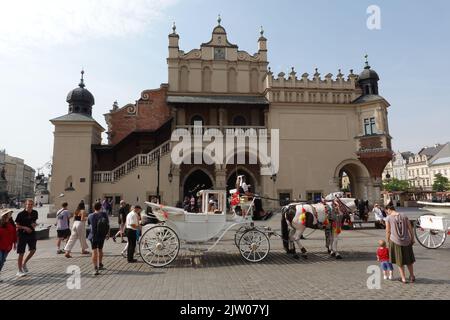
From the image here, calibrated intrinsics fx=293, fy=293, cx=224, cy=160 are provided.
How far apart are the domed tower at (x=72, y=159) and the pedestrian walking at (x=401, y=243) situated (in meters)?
22.3

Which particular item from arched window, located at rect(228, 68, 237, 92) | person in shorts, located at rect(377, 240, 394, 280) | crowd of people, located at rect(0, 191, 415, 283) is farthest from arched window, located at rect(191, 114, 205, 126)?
person in shorts, located at rect(377, 240, 394, 280)

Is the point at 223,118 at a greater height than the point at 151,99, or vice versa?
the point at 151,99

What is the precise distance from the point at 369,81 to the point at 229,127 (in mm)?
14030

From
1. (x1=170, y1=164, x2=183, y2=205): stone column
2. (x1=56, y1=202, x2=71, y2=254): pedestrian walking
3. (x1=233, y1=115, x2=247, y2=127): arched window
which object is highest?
(x1=233, y1=115, x2=247, y2=127): arched window

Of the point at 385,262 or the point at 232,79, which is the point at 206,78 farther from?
the point at 385,262

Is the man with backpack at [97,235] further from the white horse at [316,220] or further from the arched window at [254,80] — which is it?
the arched window at [254,80]

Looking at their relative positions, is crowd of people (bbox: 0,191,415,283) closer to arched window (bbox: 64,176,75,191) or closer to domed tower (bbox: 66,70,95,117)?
arched window (bbox: 64,176,75,191)

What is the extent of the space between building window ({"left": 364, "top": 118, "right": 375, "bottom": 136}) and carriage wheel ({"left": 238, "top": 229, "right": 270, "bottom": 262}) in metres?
21.1

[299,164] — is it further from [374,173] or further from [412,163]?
[412,163]

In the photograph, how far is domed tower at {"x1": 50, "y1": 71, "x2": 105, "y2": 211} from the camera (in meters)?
23.5

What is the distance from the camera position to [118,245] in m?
11.9

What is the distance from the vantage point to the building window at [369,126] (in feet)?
84.1
